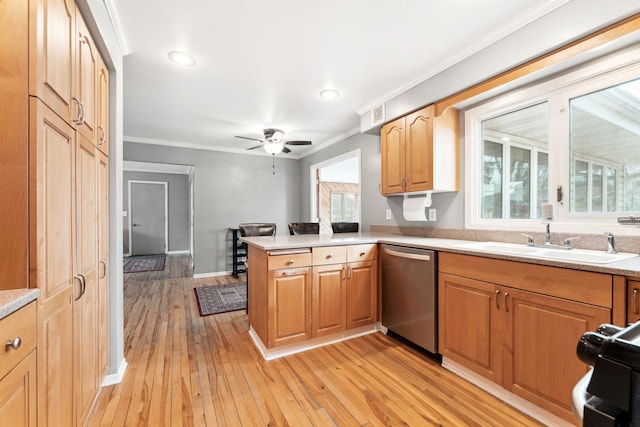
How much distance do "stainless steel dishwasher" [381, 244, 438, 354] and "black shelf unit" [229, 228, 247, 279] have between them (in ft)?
10.8

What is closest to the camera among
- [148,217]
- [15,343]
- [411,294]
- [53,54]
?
[15,343]

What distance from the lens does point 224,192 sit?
211 inches

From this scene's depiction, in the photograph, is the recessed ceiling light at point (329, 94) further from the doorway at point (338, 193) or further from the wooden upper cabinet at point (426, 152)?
the doorway at point (338, 193)

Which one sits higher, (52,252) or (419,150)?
(419,150)

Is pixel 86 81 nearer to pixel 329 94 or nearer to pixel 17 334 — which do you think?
pixel 17 334

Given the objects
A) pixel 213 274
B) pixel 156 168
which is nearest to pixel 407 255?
pixel 213 274

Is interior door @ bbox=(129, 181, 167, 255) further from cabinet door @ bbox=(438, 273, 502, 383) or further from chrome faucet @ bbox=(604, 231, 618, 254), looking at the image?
chrome faucet @ bbox=(604, 231, 618, 254)

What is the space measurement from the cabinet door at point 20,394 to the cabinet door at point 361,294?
6.59 ft

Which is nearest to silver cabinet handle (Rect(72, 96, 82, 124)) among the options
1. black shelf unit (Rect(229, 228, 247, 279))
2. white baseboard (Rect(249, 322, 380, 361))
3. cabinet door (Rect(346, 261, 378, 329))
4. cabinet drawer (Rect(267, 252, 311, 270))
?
cabinet drawer (Rect(267, 252, 311, 270))

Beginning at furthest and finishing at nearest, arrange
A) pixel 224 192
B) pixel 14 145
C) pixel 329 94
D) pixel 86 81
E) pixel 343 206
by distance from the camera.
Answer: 1. pixel 343 206
2. pixel 224 192
3. pixel 329 94
4. pixel 86 81
5. pixel 14 145

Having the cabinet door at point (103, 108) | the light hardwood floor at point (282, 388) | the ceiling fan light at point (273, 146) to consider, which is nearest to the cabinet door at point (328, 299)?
the light hardwood floor at point (282, 388)

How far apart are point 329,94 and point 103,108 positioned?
2.05m

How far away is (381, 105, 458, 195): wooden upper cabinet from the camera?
2504 millimetres

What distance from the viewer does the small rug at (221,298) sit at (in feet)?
11.3
